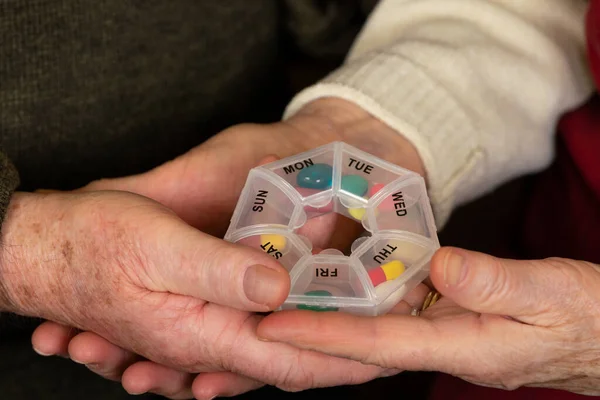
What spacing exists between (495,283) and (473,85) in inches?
15.3

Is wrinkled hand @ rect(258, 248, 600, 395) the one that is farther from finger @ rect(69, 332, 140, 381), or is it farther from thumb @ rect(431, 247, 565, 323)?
finger @ rect(69, 332, 140, 381)

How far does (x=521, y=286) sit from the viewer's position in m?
0.48

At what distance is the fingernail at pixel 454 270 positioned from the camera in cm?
46

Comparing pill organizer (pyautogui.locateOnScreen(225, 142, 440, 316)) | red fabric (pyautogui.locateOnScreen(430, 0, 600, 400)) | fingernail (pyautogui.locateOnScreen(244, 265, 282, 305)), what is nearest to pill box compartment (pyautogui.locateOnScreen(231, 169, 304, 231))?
pill organizer (pyautogui.locateOnScreen(225, 142, 440, 316))

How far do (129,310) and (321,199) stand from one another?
204mm

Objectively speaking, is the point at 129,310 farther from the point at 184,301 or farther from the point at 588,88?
the point at 588,88

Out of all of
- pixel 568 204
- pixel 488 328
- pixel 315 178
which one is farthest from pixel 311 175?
pixel 568 204

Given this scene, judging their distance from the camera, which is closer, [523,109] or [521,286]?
[521,286]

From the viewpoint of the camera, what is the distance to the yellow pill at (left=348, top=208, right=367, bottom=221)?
0.63 metres

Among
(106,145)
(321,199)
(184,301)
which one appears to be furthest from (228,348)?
(106,145)

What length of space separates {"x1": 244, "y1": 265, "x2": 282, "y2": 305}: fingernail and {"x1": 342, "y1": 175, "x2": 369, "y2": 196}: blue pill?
0.17 meters

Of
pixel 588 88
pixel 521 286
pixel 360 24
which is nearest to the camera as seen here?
pixel 521 286

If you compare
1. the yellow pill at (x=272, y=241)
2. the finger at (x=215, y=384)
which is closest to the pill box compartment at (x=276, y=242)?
the yellow pill at (x=272, y=241)

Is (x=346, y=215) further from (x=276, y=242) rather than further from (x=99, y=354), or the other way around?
(x=99, y=354)
